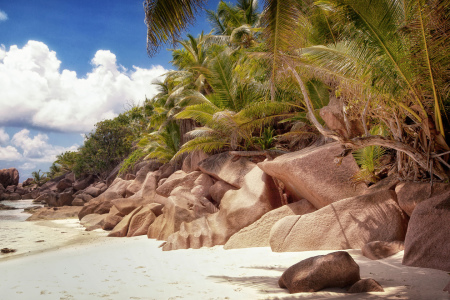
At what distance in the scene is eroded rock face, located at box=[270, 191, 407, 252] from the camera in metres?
Result: 5.86

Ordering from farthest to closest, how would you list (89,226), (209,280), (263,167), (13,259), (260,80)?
(89,226) → (260,80) → (263,167) → (13,259) → (209,280)

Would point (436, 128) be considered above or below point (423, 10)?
below

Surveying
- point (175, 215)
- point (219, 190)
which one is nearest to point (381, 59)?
point (175, 215)

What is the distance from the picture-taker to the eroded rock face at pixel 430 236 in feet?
14.3

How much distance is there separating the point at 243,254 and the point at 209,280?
184 cm

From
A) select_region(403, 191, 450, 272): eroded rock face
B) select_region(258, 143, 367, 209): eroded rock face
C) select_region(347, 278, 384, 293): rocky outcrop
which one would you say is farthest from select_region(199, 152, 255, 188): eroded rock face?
select_region(347, 278, 384, 293): rocky outcrop

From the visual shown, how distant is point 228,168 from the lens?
1235cm

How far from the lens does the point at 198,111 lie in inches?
552

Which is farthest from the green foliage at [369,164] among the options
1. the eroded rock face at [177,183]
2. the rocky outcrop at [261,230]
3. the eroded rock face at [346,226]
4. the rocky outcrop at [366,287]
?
the eroded rock face at [177,183]

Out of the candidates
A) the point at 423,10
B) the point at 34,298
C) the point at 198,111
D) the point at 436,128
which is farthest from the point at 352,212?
the point at 198,111

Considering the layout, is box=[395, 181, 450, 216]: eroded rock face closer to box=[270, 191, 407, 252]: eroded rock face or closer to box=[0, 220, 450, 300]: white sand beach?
box=[270, 191, 407, 252]: eroded rock face

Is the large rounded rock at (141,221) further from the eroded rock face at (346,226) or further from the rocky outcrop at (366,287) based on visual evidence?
the rocky outcrop at (366,287)

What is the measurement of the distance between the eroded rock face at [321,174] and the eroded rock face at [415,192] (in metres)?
1.24

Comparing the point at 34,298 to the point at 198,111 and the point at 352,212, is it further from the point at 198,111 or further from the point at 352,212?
the point at 198,111
